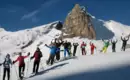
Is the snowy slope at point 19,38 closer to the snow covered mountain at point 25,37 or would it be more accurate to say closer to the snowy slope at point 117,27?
the snow covered mountain at point 25,37

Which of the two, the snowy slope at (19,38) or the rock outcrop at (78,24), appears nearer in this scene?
the rock outcrop at (78,24)

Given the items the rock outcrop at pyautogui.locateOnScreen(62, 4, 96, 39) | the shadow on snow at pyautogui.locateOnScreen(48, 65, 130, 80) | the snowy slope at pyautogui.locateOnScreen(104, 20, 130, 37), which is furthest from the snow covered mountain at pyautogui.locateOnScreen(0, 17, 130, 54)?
the shadow on snow at pyautogui.locateOnScreen(48, 65, 130, 80)

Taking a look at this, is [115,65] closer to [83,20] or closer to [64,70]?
[64,70]

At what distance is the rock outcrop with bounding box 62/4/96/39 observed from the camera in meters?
80.9

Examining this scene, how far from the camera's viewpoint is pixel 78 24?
8394 centimetres

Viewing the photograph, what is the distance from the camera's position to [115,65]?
22.1 m

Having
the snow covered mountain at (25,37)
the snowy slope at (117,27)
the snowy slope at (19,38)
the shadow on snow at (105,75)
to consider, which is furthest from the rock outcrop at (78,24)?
the shadow on snow at (105,75)

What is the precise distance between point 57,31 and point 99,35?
1234 centimetres

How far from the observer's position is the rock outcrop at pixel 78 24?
8094 cm

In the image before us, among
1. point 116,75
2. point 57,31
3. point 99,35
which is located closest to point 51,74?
point 116,75

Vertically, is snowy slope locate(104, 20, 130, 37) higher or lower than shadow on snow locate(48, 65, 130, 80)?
higher

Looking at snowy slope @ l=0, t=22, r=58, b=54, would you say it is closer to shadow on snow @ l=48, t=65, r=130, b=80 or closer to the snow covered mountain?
the snow covered mountain

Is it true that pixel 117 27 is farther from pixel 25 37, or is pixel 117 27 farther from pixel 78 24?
pixel 25 37

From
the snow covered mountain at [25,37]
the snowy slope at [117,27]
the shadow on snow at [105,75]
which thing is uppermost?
the snowy slope at [117,27]
